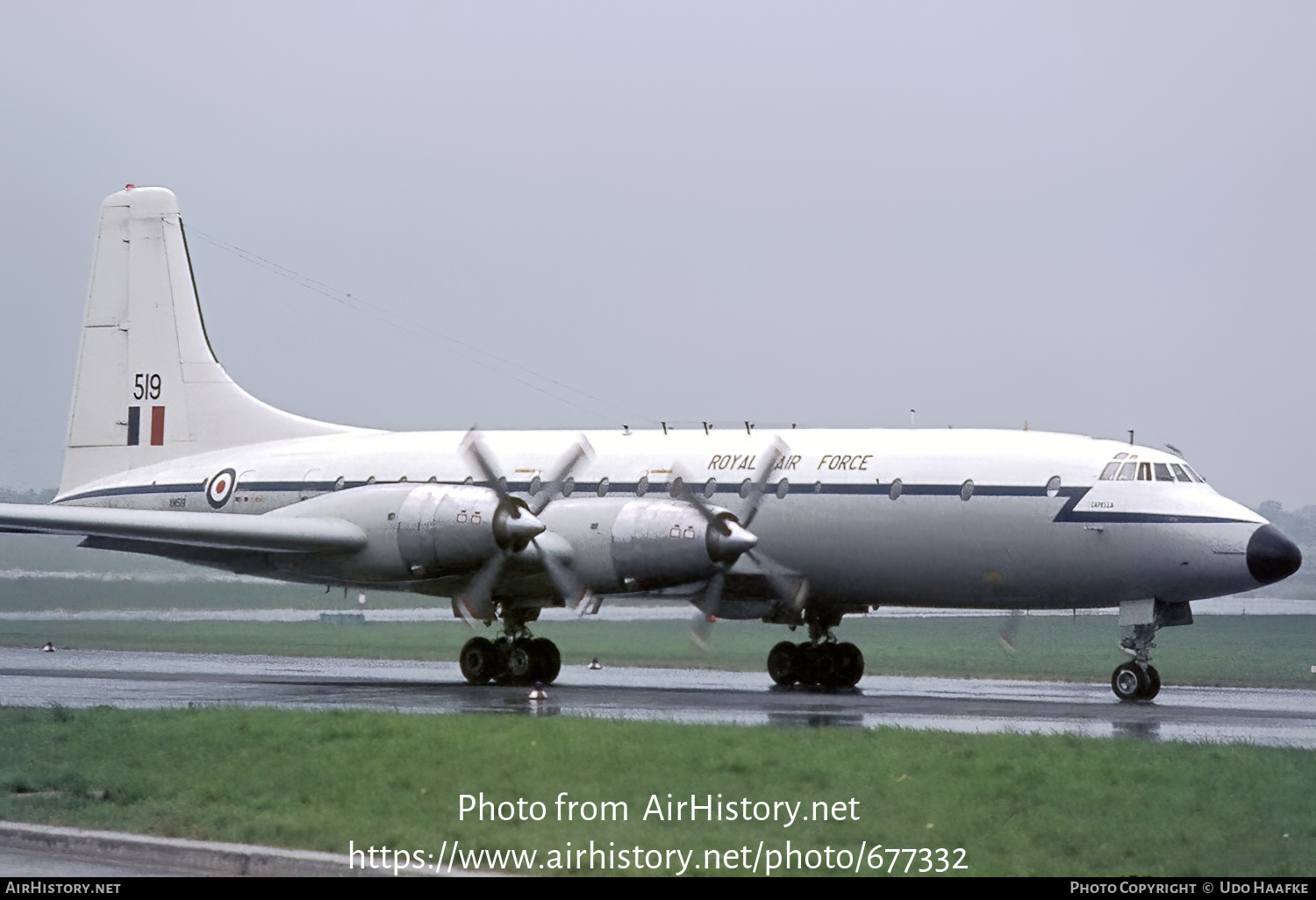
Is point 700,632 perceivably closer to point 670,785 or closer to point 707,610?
point 707,610

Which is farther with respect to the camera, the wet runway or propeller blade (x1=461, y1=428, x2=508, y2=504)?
propeller blade (x1=461, y1=428, x2=508, y2=504)

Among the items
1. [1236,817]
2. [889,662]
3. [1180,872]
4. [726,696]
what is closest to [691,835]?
[1180,872]

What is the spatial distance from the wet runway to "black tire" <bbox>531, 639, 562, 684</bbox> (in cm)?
40

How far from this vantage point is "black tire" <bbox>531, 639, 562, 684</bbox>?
28.3 metres

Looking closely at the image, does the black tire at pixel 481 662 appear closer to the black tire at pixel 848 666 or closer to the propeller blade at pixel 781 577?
the propeller blade at pixel 781 577

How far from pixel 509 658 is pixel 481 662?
0.49 meters

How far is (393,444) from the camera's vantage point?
31.9 metres

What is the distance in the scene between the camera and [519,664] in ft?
92.5

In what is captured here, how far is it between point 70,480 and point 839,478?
1836cm

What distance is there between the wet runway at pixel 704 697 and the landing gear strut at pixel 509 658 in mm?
508

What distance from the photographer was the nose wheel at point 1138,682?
24752 millimetres

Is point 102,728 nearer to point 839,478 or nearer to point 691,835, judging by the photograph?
point 691,835

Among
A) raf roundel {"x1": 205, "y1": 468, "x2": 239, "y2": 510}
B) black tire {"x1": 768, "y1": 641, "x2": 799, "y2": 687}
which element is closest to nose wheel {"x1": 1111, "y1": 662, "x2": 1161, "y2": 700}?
black tire {"x1": 768, "y1": 641, "x2": 799, "y2": 687}

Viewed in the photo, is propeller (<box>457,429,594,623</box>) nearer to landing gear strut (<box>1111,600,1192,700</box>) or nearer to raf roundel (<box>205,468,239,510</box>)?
raf roundel (<box>205,468,239,510</box>)
